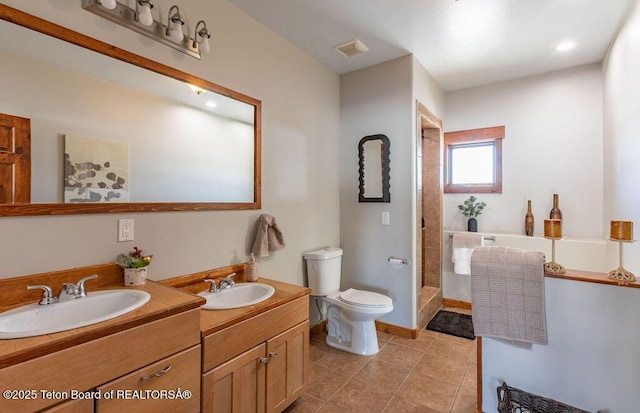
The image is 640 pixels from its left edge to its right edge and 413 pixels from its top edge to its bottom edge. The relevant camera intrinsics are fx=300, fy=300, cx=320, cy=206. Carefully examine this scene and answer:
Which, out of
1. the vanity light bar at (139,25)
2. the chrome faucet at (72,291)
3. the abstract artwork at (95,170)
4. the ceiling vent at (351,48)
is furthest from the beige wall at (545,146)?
the chrome faucet at (72,291)

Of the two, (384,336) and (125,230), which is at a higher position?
(125,230)

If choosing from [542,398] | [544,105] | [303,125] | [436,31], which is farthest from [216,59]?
[544,105]

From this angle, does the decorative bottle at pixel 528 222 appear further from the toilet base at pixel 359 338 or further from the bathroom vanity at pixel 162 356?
the bathroom vanity at pixel 162 356

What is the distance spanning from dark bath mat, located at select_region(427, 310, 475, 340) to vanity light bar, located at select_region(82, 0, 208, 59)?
10.3ft

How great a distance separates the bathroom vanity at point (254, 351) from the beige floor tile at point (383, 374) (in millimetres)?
569

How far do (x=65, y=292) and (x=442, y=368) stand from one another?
2.44 meters

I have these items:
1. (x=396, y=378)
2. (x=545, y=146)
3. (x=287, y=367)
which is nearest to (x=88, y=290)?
(x=287, y=367)

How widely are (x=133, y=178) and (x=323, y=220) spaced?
5.66 feet

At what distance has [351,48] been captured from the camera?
104 inches

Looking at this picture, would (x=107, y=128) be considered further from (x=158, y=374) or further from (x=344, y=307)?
(x=344, y=307)

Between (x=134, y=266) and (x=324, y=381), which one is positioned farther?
(x=324, y=381)

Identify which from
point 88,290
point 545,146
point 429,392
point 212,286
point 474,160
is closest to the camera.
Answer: point 88,290

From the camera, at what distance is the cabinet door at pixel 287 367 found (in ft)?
5.30

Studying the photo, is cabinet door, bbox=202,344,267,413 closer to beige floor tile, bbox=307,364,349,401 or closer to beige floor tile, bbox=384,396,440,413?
beige floor tile, bbox=307,364,349,401
